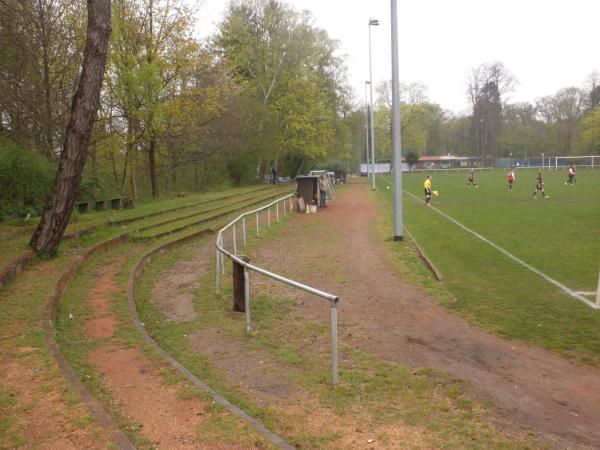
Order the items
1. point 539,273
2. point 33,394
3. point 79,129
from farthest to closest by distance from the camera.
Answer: point 539,273 → point 79,129 → point 33,394

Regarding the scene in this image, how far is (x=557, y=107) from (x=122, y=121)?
8923 cm

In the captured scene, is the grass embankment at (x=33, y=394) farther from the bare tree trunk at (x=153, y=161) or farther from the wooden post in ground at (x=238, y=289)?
the bare tree trunk at (x=153, y=161)

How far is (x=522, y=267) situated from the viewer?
1230 cm

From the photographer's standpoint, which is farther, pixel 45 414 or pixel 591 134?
pixel 591 134

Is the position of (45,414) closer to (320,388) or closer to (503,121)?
(320,388)

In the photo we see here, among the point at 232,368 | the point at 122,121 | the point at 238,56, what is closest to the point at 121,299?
the point at 232,368

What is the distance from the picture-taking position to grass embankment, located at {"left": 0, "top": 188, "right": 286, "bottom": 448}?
4090 millimetres

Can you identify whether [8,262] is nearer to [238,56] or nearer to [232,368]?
[232,368]

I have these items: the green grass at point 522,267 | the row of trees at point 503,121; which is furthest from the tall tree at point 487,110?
the green grass at point 522,267

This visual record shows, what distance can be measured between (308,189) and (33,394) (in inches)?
896

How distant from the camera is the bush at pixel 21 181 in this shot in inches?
665

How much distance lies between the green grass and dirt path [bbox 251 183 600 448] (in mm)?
534

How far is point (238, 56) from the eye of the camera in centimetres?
4338

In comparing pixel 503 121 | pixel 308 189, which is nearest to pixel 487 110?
pixel 503 121
